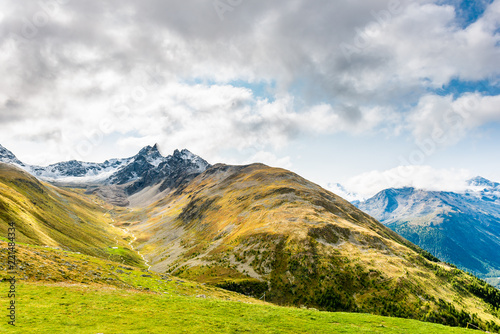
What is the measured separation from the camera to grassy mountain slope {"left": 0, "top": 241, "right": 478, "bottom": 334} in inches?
938

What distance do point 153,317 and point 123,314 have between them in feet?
11.1

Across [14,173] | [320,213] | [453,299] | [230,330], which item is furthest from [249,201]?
[14,173]

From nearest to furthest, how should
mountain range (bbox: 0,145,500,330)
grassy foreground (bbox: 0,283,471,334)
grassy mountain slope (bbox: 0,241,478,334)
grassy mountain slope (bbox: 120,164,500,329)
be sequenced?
1. grassy foreground (bbox: 0,283,471,334)
2. grassy mountain slope (bbox: 0,241,478,334)
3. mountain range (bbox: 0,145,500,330)
4. grassy mountain slope (bbox: 120,164,500,329)

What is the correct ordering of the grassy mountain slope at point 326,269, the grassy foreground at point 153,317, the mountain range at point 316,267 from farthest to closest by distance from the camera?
the grassy mountain slope at point 326,269
the mountain range at point 316,267
the grassy foreground at point 153,317

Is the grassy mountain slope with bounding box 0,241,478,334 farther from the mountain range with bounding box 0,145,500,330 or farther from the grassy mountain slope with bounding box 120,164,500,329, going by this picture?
the grassy mountain slope with bounding box 120,164,500,329

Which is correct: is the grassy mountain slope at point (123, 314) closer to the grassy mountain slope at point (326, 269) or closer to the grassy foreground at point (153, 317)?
the grassy foreground at point (153, 317)

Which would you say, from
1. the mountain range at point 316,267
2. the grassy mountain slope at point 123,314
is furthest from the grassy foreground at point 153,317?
the mountain range at point 316,267

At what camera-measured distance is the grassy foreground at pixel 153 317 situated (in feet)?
77.0

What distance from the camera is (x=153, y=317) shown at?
2764 cm

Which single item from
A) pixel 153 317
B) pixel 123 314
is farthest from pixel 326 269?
pixel 123 314

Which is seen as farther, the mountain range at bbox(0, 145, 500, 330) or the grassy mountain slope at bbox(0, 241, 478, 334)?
the mountain range at bbox(0, 145, 500, 330)

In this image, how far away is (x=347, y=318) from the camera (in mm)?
34719

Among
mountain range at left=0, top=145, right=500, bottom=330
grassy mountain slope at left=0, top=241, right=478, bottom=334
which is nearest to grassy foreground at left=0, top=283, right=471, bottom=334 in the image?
grassy mountain slope at left=0, top=241, right=478, bottom=334

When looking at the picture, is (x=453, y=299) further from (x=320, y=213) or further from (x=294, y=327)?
(x=294, y=327)
